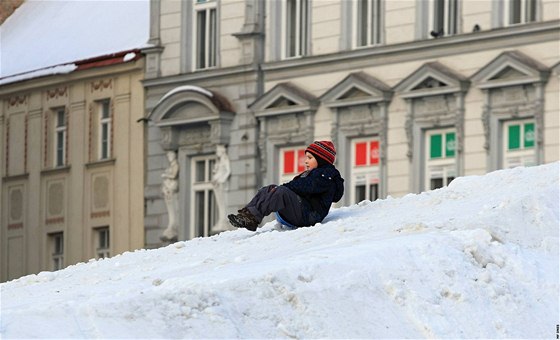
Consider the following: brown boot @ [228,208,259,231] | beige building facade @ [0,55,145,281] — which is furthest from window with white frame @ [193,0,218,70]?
brown boot @ [228,208,259,231]

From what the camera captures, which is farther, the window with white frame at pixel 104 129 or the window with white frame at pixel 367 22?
the window with white frame at pixel 104 129

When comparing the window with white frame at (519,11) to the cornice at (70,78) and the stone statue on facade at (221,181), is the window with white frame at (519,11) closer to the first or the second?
the stone statue on facade at (221,181)

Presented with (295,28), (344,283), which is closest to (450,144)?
(295,28)

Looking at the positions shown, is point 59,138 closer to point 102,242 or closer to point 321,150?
point 102,242

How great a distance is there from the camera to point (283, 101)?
40156 millimetres

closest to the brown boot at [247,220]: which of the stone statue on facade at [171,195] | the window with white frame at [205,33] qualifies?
the window with white frame at [205,33]

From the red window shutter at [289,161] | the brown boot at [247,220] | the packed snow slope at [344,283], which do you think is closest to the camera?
the packed snow slope at [344,283]

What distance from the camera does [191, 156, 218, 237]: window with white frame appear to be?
42.3 metres

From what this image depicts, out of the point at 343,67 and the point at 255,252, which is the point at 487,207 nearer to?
the point at 255,252

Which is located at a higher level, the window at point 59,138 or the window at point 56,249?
the window at point 59,138

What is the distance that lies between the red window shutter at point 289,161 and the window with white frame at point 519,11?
19.0 feet

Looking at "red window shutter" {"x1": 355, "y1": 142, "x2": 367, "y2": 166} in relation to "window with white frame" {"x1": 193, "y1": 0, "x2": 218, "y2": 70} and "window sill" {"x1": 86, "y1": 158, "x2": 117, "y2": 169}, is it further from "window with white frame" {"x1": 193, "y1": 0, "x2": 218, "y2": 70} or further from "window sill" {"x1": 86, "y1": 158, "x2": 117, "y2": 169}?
"window sill" {"x1": 86, "y1": 158, "x2": 117, "y2": 169}

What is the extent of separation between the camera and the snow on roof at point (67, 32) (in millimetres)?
45031

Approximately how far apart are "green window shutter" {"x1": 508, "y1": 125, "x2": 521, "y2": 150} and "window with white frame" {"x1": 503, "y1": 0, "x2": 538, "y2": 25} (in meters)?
1.66
